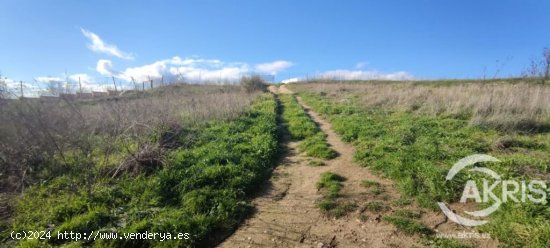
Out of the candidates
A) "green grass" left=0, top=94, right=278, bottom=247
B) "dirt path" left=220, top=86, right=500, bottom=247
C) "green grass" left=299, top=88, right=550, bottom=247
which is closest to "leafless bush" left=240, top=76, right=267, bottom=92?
"green grass" left=299, top=88, right=550, bottom=247

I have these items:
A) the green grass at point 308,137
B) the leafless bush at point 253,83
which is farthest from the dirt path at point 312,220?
the leafless bush at point 253,83

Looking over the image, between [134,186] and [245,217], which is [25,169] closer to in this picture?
[134,186]

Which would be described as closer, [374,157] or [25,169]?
[25,169]

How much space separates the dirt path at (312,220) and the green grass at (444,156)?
0.79ft

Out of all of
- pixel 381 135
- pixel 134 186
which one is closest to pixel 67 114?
pixel 134 186

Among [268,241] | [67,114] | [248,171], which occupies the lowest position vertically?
[268,241]

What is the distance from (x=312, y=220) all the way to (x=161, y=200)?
2448 mm

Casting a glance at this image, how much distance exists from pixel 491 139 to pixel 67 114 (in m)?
10.0

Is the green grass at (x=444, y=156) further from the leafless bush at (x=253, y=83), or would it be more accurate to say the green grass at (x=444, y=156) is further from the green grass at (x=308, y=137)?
the leafless bush at (x=253, y=83)

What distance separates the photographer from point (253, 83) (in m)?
32.4

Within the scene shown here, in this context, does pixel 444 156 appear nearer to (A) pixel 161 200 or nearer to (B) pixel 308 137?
(B) pixel 308 137

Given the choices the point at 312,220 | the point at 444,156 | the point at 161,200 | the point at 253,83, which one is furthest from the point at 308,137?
the point at 253,83

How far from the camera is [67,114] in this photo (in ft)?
24.4

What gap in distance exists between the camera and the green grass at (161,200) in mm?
4113
